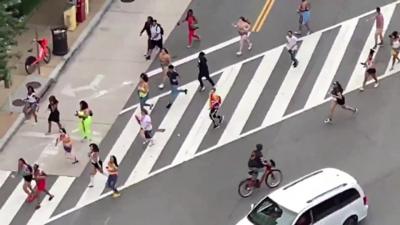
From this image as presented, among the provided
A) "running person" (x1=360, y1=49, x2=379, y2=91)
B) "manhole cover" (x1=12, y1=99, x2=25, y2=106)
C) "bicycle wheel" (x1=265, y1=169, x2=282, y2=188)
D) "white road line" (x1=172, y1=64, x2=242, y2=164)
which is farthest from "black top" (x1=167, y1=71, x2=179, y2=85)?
"running person" (x1=360, y1=49, x2=379, y2=91)

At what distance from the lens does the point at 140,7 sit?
41094 millimetres

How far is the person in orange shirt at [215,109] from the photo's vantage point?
32344mm

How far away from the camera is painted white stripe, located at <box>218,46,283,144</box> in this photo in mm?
32575

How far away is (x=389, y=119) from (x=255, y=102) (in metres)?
4.52

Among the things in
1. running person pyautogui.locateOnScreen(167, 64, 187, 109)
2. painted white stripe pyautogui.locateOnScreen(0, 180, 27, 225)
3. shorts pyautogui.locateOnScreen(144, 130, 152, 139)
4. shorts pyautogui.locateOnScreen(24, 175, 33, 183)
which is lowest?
painted white stripe pyautogui.locateOnScreen(0, 180, 27, 225)

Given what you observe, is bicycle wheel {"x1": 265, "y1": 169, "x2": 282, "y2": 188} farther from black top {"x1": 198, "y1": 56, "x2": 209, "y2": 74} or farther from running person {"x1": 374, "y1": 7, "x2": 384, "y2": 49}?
running person {"x1": 374, "y1": 7, "x2": 384, "y2": 49}

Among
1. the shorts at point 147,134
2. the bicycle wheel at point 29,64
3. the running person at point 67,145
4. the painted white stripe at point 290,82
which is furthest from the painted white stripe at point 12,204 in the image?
the painted white stripe at point 290,82

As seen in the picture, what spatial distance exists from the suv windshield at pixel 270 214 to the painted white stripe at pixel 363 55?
29.7ft

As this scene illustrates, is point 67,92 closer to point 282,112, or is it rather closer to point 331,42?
point 282,112

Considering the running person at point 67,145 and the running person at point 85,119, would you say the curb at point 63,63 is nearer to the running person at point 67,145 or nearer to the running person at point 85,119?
the running person at point 67,145

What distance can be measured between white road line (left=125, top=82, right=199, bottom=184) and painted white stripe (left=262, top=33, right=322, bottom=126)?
2919 mm

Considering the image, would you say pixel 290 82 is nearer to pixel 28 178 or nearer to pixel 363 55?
pixel 363 55

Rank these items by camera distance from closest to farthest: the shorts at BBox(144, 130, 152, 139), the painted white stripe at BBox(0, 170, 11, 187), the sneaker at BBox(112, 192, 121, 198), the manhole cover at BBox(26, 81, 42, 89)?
the sneaker at BBox(112, 192, 121, 198) → the painted white stripe at BBox(0, 170, 11, 187) → the shorts at BBox(144, 130, 152, 139) → the manhole cover at BBox(26, 81, 42, 89)

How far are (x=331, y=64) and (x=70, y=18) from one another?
10.3 m
